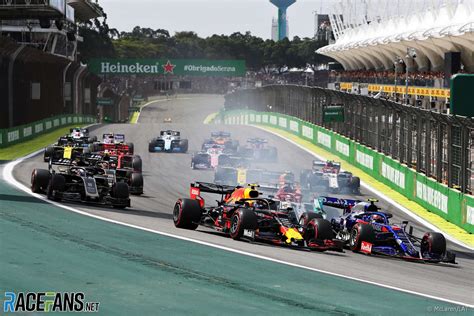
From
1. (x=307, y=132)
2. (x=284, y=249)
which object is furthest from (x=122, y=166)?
(x=307, y=132)

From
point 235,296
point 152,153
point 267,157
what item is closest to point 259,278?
point 235,296

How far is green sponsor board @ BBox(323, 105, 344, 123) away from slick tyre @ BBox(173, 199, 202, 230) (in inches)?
1095

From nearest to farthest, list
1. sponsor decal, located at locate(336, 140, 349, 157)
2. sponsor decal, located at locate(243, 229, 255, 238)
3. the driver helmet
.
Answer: sponsor decal, located at locate(243, 229, 255, 238), the driver helmet, sponsor decal, located at locate(336, 140, 349, 157)

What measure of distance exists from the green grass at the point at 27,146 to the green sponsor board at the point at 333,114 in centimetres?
1436

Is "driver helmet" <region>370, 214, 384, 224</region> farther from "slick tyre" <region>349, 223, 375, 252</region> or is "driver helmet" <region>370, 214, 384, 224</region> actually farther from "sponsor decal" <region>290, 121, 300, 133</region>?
"sponsor decal" <region>290, 121, 300, 133</region>

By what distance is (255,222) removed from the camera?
797 inches

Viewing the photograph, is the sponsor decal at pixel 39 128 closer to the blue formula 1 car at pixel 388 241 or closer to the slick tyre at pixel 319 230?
the blue formula 1 car at pixel 388 241

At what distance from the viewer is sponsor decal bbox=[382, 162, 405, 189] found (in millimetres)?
35003

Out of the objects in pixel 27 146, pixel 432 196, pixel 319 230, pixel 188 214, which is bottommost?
Answer: pixel 432 196

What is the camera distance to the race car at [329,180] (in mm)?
33406

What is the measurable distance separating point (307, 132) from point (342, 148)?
35.8 ft

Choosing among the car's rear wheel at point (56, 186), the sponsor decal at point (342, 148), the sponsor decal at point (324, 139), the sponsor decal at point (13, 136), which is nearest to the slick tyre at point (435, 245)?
the car's rear wheel at point (56, 186)

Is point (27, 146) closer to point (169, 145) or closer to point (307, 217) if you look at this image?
point (169, 145)

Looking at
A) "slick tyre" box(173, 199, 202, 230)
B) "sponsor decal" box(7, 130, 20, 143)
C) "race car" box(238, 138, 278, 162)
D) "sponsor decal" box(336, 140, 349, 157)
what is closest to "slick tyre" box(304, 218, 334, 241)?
"slick tyre" box(173, 199, 202, 230)
